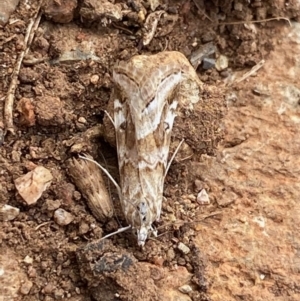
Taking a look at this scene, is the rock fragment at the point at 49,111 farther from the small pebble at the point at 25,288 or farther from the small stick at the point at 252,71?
the small stick at the point at 252,71

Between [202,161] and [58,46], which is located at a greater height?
[58,46]

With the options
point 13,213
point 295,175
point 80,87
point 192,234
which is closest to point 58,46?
point 80,87

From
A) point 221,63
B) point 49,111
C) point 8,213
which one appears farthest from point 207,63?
point 8,213

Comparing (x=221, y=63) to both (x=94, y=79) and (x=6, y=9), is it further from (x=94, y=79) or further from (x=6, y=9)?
(x=6, y=9)

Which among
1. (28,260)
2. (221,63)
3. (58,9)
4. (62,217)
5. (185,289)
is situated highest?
(58,9)

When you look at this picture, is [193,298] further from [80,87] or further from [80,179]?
[80,87]

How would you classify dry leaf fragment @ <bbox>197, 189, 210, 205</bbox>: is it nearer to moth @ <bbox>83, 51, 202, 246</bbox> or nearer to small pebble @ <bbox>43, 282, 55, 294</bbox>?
moth @ <bbox>83, 51, 202, 246</bbox>

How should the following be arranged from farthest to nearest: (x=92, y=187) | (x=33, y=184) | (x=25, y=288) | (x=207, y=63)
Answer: (x=207, y=63)
(x=92, y=187)
(x=33, y=184)
(x=25, y=288)
